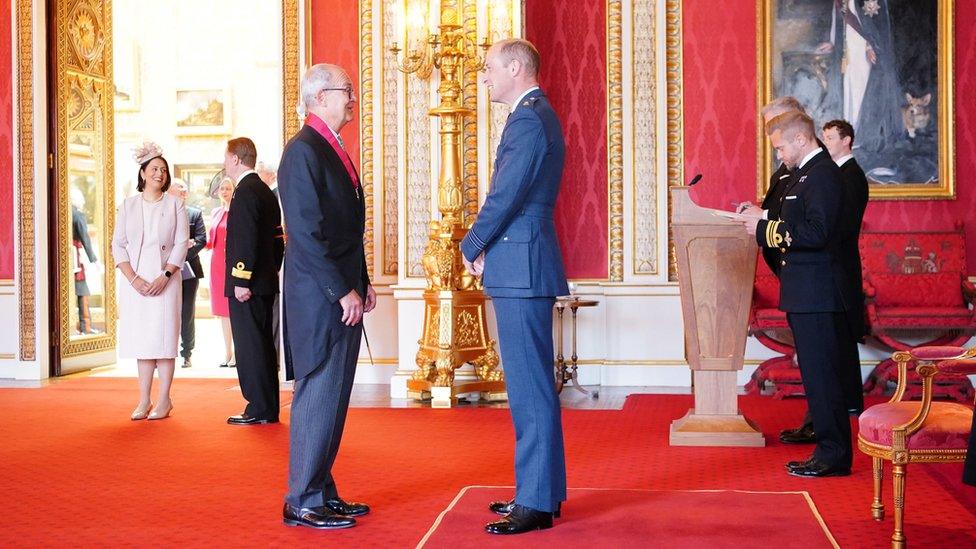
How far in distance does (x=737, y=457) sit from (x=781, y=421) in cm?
121

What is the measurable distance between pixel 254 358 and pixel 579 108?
10.9 feet

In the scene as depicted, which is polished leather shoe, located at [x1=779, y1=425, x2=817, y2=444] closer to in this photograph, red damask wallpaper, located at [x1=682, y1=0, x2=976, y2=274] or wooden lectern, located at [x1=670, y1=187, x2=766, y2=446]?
wooden lectern, located at [x1=670, y1=187, x2=766, y2=446]

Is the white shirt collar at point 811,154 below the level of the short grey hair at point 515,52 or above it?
below

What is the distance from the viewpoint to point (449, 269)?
23.7 feet

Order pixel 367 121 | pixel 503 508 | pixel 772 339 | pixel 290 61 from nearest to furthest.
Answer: pixel 503 508
pixel 772 339
pixel 367 121
pixel 290 61

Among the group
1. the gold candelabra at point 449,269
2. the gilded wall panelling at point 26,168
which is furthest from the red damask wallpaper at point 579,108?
the gilded wall panelling at point 26,168

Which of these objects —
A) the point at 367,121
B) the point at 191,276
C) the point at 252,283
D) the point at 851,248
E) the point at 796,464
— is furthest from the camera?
the point at 191,276

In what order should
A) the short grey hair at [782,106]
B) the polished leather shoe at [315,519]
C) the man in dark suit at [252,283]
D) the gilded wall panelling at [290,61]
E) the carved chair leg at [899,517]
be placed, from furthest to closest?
the gilded wall panelling at [290,61] → the man in dark suit at [252,283] → the short grey hair at [782,106] → the polished leather shoe at [315,519] → the carved chair leg at [899,517]

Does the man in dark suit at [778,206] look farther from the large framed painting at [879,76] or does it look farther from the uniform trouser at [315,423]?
the large framed painting at [879,76]

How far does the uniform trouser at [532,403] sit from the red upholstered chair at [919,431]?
3.41 feet

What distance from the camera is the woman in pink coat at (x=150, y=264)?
20.7 feet

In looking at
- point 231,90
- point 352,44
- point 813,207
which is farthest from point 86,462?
point 231,90

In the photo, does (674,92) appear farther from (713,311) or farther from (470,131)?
(713,311)

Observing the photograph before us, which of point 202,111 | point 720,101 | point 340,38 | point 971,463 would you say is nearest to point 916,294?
point 720,101
